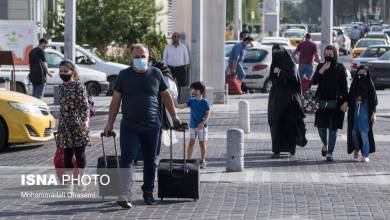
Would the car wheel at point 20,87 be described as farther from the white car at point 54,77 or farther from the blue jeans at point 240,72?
the blue jeans at point 240,72

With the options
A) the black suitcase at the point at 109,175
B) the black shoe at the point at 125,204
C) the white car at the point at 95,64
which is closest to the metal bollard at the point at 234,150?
the black suitcase at the point at 109,175

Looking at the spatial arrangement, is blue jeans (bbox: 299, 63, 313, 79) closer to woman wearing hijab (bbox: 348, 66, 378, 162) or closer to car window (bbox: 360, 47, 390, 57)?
woman wearing hijab (bbox: 348, 66, 378, 162)

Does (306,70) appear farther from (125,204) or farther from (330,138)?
(125,204)

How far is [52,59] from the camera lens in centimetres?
2870

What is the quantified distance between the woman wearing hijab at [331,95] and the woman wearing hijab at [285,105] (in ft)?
1.21

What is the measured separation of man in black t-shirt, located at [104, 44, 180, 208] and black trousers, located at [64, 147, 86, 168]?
1.04 meters

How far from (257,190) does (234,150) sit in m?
1.47

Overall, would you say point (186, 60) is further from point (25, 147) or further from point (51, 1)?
point (51, 1)

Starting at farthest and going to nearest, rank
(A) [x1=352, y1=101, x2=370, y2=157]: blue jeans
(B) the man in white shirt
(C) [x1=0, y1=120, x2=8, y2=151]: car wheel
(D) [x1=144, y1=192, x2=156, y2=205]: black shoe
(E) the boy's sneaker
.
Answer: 1. (B) the man in white shirt
2. (C) [x1=0, y1=120, x2=8, y2=151]: car wheel
3. (A) [x1=352, y1=101, x2=370, y2=157]: blue jeans
4. (E) the boy's sneaker
5. (D) [x1=144, y1=192, x2=156, y2=205]: black shoe

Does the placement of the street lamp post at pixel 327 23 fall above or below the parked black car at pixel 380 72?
above

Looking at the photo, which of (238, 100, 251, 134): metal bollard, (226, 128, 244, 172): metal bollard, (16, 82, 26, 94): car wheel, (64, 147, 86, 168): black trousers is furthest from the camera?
(16, 82, 26, 94): car wheel

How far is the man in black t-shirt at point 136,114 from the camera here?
11430mm

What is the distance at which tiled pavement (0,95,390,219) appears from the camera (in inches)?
449

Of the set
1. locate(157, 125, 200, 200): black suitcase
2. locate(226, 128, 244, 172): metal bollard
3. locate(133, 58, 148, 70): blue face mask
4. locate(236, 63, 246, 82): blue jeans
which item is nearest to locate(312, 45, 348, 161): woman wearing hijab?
locate(226, 128, 244, 172): metal bollard
